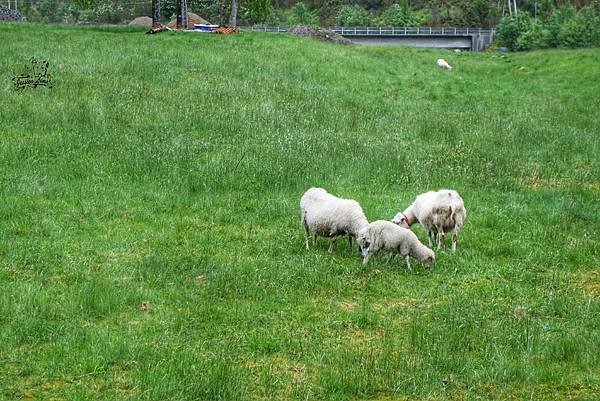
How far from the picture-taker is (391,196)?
61.6ft

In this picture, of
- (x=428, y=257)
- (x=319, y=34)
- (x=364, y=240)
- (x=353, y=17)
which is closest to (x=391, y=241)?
(x=364, y=240)

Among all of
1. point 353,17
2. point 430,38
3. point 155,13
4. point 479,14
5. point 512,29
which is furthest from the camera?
point 353,17

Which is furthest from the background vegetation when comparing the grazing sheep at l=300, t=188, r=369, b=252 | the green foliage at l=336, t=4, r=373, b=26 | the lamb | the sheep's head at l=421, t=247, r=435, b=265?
the sheep's head at l=421, t=247, r=435, b=265

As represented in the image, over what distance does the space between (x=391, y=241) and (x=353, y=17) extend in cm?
11198

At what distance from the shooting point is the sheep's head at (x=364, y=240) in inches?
535

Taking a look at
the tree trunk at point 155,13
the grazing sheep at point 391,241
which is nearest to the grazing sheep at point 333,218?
the grazing sheep at point 391,241

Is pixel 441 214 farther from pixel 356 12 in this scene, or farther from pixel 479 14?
pixel 356 12

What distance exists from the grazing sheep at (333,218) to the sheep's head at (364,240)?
1.08ft

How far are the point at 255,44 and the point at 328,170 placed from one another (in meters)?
24.8

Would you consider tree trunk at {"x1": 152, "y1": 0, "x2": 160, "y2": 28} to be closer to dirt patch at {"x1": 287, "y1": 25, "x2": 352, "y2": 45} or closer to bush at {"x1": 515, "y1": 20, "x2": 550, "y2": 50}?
dirt patch at {"x1": 287, "y1": 25, "x2": 352, "y2": 45}

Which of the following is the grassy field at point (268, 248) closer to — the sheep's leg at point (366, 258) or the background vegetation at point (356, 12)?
the sheep's leg at point (366, 258)

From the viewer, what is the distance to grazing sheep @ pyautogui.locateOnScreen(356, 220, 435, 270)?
1352cm

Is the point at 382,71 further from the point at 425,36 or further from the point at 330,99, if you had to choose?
the point at 425,36

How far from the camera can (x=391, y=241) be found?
13.5m
